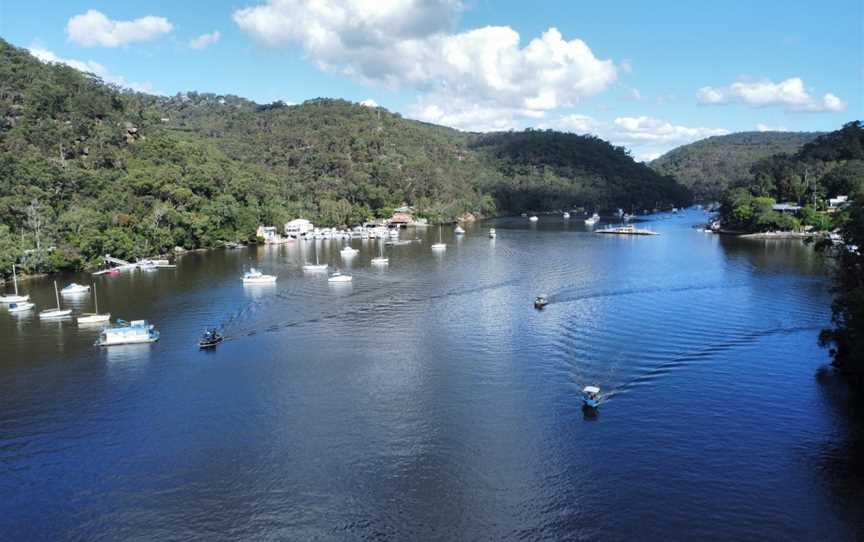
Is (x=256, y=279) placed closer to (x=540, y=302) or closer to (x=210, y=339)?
(x=210, y=339)

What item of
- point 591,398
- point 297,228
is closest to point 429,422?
point 591,398

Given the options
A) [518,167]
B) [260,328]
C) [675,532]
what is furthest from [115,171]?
[518,167]

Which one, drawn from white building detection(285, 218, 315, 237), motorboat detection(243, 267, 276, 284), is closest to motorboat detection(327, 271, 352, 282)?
motorboat detection(243, 267, 276, 284)

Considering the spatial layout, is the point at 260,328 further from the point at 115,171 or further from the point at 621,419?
the point at 115,171

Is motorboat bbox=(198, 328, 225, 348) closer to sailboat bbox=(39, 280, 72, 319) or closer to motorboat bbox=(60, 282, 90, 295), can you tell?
sailboat bbox=(39, 280, 72, 319)

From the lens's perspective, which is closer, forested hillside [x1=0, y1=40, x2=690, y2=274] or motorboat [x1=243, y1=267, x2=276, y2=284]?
motorboat [x1=243, y1=267, x2=276, y2=284]

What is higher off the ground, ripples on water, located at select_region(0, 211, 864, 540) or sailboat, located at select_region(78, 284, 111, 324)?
sailboat, located at select_region(78, 284, 111, 324)
